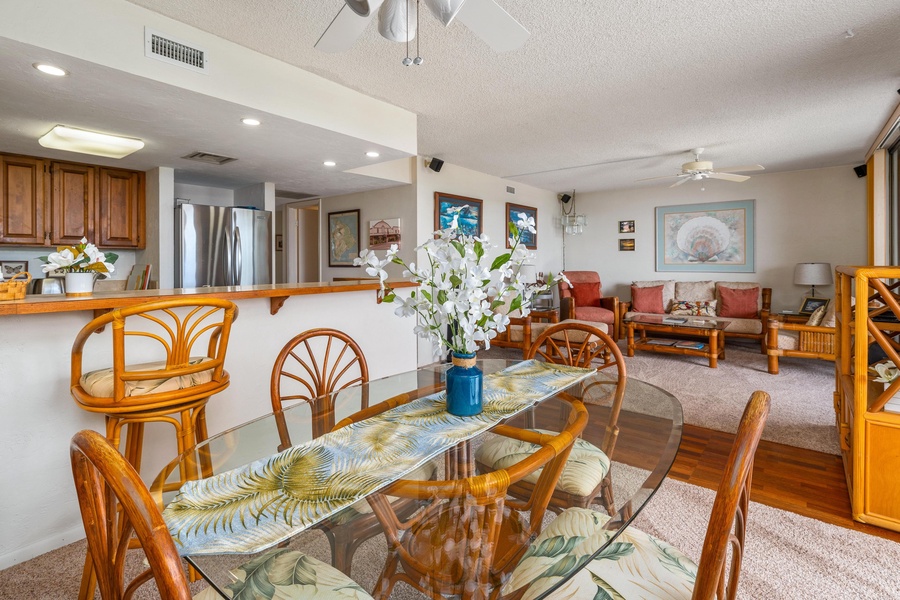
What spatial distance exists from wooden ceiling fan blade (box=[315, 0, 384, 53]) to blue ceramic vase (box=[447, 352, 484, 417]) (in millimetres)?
1340

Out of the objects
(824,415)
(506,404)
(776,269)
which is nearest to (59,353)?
(506,404)

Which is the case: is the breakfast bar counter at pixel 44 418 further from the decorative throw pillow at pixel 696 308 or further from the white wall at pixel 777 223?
the white wall at pixel 777 223

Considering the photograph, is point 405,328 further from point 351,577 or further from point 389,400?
point 351,577

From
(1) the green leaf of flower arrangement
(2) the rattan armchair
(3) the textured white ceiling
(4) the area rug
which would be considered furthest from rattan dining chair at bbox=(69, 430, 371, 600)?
(2) the rattan armchair

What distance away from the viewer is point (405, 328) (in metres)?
3.61

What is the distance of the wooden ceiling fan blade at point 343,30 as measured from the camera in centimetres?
175

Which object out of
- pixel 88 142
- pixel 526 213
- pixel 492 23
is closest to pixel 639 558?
pixel 492 23

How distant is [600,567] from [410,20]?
6.30 ft

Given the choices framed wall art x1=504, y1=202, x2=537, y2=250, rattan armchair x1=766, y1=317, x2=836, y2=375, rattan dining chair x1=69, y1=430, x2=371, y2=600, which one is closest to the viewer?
rattan dining chair x1=69, y1=430, x2=371, y2=600

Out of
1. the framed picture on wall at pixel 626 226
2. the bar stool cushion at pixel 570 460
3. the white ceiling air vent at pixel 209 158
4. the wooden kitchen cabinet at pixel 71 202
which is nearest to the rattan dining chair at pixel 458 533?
the bar stool cushion at pixel 570 460

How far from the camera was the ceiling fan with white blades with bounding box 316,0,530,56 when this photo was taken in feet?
4.88

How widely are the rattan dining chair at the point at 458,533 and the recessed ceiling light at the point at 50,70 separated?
101 inches

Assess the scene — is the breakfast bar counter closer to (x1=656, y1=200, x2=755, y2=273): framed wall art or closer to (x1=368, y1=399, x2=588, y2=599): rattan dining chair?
(x1=368, y1=399, x2=588, y2=599): rattan dining chair

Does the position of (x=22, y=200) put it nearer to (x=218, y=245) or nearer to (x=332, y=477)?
(x=218, y=245)
